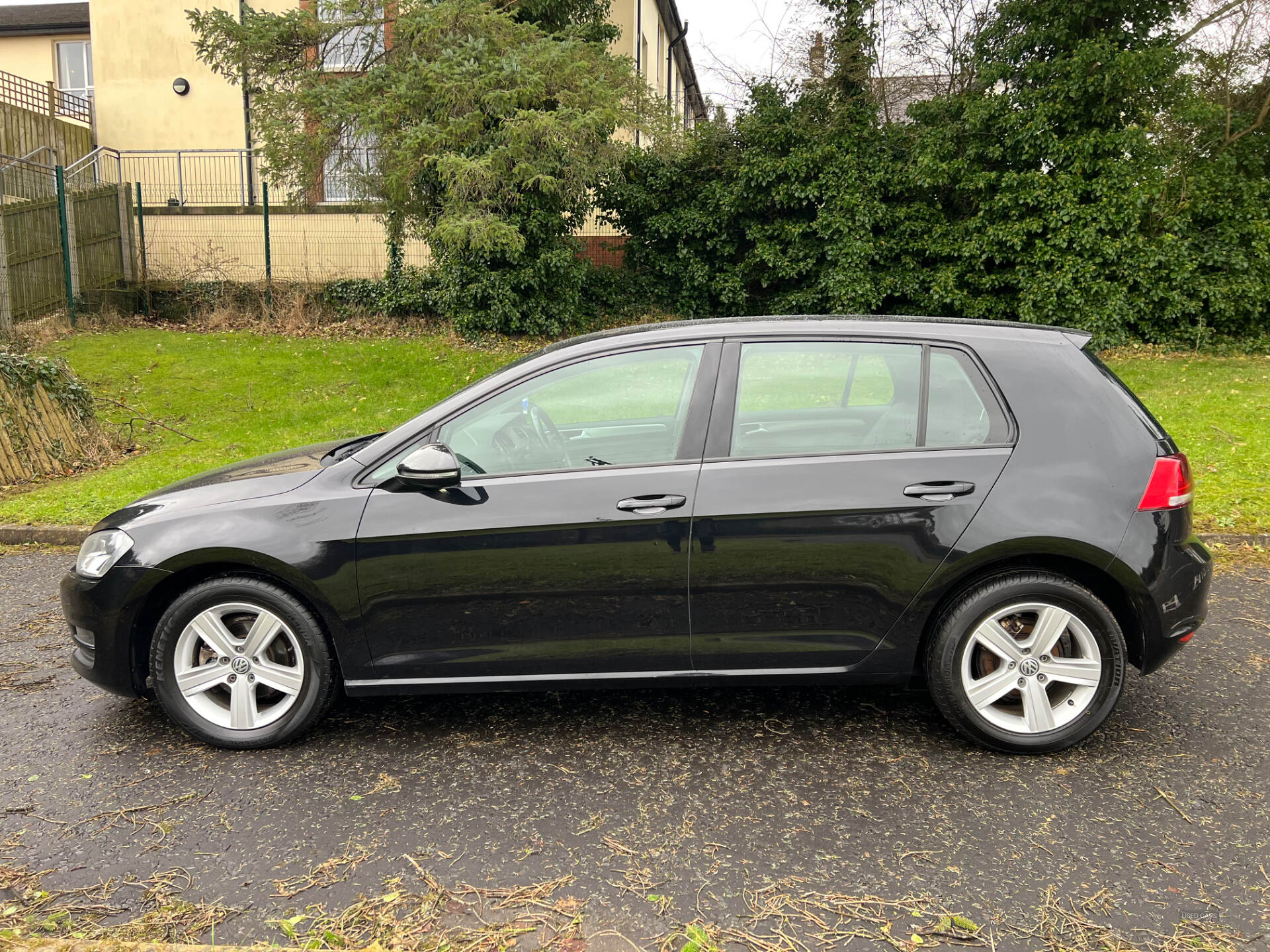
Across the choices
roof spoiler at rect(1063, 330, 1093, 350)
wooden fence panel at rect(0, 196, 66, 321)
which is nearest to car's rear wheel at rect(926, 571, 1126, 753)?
roof spoiler at rect(1063, 330, 1093, 350)

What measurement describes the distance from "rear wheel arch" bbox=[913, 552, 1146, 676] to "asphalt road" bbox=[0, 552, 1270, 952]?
466mm

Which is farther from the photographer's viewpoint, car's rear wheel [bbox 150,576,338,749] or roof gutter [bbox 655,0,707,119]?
roof gutter [bbox 655,0,707,119]

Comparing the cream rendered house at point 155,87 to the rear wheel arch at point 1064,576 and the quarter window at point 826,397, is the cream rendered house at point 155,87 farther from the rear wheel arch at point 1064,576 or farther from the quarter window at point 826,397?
the rear wheel arch at point 1064,576

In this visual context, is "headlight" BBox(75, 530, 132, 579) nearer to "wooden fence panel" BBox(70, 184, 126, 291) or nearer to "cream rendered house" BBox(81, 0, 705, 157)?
"wooden fence panel" BBox(70, 184, 126, 291)

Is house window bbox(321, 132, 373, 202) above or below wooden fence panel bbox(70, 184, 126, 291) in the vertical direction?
above

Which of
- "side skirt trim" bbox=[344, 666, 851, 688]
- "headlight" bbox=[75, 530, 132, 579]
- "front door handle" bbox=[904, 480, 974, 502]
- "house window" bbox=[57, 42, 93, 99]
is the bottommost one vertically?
"side skirt trim" bbox=[344, 666, 851, 688]

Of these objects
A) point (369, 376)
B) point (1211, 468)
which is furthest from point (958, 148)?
point (369, 376)

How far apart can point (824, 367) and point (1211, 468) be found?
6193 millimetres

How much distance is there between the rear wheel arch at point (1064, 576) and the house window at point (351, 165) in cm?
1316

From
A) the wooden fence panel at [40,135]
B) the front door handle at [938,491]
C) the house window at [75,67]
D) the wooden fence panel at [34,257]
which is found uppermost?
the house window at [75,67]

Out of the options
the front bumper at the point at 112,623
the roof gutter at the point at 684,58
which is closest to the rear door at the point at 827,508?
the front bumper at the point at 112,623

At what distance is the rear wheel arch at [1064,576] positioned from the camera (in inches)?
145

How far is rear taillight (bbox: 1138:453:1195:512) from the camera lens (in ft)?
12.0

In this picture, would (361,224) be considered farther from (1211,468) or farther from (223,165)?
(1211,468)
